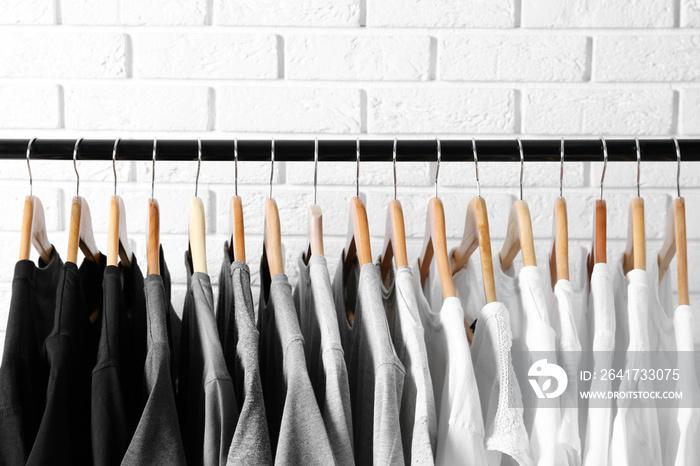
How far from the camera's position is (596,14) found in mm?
1190

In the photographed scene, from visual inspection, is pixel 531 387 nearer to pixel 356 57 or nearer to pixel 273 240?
pixel 273 240

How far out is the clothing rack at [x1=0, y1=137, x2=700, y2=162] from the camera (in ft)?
2.66

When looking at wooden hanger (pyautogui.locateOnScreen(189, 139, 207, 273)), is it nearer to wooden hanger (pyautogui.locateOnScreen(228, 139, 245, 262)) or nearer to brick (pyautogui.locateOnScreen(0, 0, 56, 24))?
wooden hanger (pyautogui.locateOnScreen(228, 139, 245, 262))

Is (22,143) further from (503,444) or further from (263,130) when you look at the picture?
(503,444)

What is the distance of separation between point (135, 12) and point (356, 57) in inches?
15.5

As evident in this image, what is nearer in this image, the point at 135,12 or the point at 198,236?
the point at 198,236

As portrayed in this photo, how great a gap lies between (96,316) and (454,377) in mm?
453

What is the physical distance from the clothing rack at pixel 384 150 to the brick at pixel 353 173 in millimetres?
380

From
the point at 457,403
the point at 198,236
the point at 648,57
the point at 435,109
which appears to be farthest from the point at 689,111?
the point at 198,236

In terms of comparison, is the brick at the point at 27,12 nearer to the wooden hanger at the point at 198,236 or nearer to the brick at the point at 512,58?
the wooden hanger at the point at 198,236

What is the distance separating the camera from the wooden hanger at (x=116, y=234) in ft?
2.60

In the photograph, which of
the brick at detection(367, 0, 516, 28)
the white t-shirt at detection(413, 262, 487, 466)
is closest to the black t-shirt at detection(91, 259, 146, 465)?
the white t-shirt at detection(413, 262, 487, 466)

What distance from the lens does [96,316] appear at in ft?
2.80

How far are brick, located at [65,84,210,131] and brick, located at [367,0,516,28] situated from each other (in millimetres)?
338
